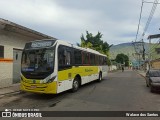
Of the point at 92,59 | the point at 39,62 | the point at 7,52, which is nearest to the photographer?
the point at 39,62

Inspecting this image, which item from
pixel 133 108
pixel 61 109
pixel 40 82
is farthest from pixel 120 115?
pixel 40 82

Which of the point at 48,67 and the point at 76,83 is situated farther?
the point at 76,83

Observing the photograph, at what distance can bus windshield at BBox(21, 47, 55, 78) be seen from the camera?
10930mm

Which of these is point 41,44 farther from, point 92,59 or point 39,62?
point 92,59

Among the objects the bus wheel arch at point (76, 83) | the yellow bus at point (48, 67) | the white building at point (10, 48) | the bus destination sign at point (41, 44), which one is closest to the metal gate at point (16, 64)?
the white building at point (10, 48)

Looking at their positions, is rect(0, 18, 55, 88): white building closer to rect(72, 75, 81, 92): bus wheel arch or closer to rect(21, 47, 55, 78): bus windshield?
rect(21, 47, 55, 78): bus windshield

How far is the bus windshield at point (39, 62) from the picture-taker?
430 inches

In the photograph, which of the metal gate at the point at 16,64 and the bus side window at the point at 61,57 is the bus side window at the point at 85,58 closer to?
the bus side window at the point at 61,57

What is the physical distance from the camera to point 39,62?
11164mm

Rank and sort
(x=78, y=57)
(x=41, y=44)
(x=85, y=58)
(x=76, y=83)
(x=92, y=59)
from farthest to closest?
(x=92, y=59), (x=85, y=58), (x=78, y=57), (x=76, y=83), (x=41, y=44)

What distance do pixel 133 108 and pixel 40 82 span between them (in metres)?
4.69

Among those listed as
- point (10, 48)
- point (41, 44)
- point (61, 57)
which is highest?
point (10, 48)

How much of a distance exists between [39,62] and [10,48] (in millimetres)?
5418

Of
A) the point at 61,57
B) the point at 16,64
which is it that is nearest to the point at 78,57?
the point at 61,57
